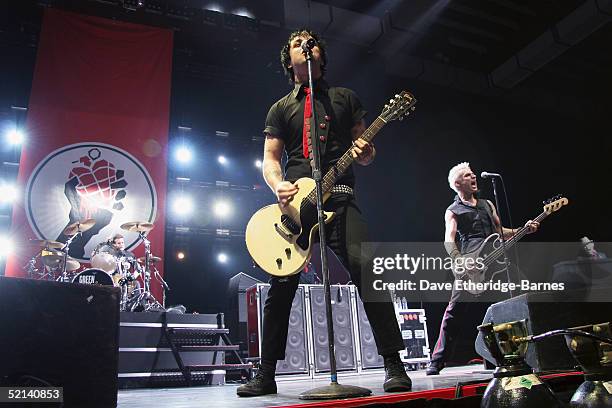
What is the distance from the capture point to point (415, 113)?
9391mm

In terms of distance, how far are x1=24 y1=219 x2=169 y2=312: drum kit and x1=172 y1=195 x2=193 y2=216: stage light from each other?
10.00 feet

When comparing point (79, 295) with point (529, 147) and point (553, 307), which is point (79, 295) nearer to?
point (553, 307)

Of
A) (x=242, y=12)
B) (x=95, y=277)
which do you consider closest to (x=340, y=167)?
(x=95, y=277)

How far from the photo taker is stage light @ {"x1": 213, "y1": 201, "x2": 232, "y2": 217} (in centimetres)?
1041

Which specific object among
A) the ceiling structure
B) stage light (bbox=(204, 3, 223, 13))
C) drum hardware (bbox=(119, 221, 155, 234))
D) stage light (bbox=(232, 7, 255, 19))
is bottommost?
drum hardware (bbox=(119, 221, 155, 234))

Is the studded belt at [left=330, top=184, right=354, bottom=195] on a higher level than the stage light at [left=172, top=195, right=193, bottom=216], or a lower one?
lower

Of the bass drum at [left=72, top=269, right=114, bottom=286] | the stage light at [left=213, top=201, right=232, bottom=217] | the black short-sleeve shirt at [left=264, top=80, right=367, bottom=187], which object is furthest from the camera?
the stage light at [left=213, top=201, right=232, bottom=217]

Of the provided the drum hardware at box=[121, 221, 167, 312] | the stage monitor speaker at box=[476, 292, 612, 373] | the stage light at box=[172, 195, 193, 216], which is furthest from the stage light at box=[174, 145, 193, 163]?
the stage monitor speaker at box=[476, 292, 612, 373]

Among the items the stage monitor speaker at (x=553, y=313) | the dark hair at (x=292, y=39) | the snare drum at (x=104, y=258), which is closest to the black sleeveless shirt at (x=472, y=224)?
the stage monitor speaker at (x=553, y=313)

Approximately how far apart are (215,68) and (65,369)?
875 cm

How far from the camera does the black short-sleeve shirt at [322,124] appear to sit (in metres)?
2.66

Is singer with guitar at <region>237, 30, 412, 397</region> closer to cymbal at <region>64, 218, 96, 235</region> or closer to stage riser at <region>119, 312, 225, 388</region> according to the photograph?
stage riser at <region>119, 312, 225, 388</region>

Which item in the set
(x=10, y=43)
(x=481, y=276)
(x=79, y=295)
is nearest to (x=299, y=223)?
(x=79, y=295)

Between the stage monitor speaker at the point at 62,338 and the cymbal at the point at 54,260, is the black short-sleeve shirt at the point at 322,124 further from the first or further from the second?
the cymbal at the point at 54,260
